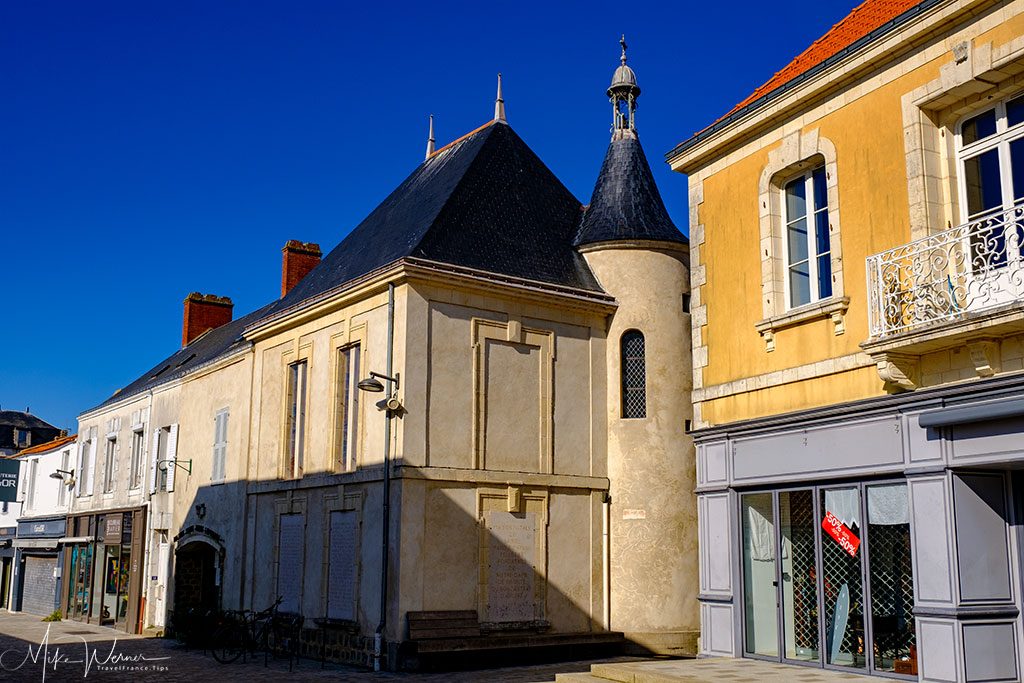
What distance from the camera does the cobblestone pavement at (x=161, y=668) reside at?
14.4 metres

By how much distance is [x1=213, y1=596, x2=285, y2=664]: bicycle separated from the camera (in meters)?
17.5

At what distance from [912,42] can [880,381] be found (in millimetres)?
3299

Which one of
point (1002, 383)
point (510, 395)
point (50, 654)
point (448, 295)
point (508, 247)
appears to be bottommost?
point (50, 654)

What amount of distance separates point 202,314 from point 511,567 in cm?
1898

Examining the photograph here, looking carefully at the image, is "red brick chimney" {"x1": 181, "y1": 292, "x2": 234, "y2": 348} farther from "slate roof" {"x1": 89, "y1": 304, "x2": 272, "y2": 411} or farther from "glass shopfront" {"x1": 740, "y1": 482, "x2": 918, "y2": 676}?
"glass shopfront" {"x1": 740, "y1": 482, "x2": 918, "y2": 676}

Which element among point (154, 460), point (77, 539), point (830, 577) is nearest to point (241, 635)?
point (154, 460)

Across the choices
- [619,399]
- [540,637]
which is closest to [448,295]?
[619,399]

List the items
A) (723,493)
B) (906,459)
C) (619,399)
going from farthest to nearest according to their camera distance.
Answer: (619,399)
(723,493)
(906,459)

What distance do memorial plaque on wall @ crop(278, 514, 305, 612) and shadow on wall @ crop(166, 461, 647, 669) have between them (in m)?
0.04

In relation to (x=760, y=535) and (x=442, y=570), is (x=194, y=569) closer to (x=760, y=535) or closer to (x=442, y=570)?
(x=442, y=570)

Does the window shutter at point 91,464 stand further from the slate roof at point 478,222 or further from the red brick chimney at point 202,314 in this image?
the slate roof at point 478,222

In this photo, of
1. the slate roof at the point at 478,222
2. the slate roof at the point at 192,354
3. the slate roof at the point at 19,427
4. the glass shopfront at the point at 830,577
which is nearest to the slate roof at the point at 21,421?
the slate roof at the point at 19,427

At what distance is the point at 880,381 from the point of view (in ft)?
31.9

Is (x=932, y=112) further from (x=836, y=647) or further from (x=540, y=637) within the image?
(x=540, y=637)
